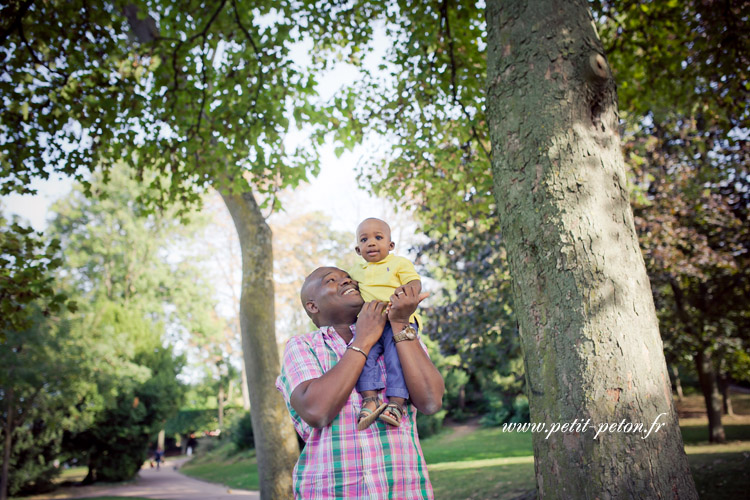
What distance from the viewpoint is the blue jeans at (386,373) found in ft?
7.33

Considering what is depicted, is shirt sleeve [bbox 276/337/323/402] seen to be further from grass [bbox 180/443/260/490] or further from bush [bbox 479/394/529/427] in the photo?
bush [bbox 479/394/529/427]

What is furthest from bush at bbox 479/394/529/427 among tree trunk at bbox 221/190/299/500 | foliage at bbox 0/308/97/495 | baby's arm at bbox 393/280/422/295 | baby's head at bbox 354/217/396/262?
baby's arm at bbox 393/280/422/295

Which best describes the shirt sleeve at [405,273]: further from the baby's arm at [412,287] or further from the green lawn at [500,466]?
the green lawn at [500,466]

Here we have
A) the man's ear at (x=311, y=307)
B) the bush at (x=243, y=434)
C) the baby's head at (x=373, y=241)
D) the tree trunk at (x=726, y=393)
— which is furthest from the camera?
the bush at (x=243, y=434)

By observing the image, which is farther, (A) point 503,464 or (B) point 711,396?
(B) point 711,396

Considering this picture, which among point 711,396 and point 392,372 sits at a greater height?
point 392,372

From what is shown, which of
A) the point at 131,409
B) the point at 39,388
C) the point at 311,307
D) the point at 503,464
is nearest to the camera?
the point at 311,307

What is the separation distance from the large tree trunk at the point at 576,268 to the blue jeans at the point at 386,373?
681 mm

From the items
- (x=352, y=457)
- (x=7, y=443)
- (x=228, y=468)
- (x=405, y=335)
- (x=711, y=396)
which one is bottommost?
(x=228, y=468)

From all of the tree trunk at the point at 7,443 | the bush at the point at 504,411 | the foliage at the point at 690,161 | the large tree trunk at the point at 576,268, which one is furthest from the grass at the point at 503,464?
the large tree trunk at the point at 576,268

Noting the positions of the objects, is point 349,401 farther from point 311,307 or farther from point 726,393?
point 726,393

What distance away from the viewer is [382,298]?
2.54 metres

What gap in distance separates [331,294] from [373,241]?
551 millimetres

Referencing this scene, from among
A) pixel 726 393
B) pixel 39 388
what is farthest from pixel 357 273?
pixel 726 393
